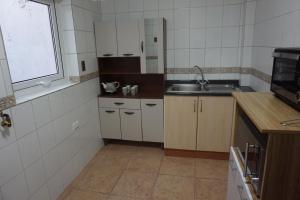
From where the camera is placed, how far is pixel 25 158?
163 cm

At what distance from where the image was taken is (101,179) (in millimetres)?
2301

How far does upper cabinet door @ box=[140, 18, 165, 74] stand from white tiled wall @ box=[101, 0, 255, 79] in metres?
0.31

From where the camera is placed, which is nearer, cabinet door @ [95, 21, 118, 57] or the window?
the window

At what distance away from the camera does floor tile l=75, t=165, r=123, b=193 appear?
7.11ft

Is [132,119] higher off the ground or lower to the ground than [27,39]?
lower

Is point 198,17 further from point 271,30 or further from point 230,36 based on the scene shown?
point 271,30

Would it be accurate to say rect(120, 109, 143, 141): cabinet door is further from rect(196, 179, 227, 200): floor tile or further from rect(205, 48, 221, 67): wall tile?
rect(205, 48, 221, 67): wall tile

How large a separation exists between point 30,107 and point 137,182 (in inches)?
51.3

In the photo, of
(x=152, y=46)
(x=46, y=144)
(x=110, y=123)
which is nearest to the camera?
(x=46, y=144)

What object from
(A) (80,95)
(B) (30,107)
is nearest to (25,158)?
(B) (30,107)

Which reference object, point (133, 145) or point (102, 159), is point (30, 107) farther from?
point (133, 145)

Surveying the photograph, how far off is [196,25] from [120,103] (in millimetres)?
1442

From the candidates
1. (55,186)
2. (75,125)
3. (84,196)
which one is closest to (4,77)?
(75,125)

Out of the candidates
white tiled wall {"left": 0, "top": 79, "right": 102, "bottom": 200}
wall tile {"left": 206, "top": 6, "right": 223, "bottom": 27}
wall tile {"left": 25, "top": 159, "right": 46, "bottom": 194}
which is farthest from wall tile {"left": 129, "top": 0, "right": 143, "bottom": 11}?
wall tile {"left": 25, "top": 159, "right": 46, "bottom": 194}
